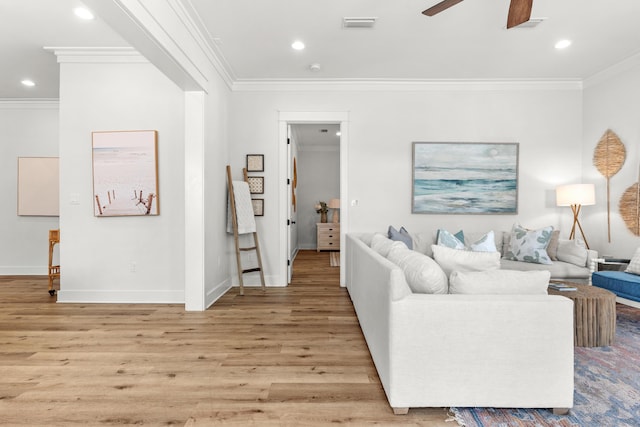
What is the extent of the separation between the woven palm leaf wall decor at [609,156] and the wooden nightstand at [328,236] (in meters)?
5.27

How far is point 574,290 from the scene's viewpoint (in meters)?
2.70

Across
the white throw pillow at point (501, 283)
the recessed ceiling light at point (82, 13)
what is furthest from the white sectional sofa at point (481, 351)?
the recessed ceiling light at point (82, 13)

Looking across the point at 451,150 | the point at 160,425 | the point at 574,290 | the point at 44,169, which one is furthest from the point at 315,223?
the point at 160,425

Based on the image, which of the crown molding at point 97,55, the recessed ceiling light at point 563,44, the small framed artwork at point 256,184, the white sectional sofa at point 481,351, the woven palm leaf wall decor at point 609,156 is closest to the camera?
the white sectional sofa at point 481,351

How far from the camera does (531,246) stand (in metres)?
3.87

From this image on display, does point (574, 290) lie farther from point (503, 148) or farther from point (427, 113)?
point (427, 113)

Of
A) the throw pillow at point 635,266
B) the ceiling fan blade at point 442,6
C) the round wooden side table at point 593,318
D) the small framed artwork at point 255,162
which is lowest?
the round wooden side table at point 593,318

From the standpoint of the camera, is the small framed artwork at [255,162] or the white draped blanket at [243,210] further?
the small framed artwork at [255,162]

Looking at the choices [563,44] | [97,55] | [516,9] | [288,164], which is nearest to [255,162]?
[288,164]

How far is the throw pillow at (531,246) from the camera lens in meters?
3.80

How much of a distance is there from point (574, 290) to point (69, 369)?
12.5 feet

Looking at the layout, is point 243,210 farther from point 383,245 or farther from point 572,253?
point 572,253

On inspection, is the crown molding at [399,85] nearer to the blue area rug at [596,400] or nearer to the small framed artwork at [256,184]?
the small framed artwork at [256,184]

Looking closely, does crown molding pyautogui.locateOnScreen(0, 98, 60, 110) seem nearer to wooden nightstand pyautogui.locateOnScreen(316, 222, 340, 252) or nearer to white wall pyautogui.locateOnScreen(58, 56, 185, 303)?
white wall pyautogui.locateOnScreen(58, 56, 185, 303)
